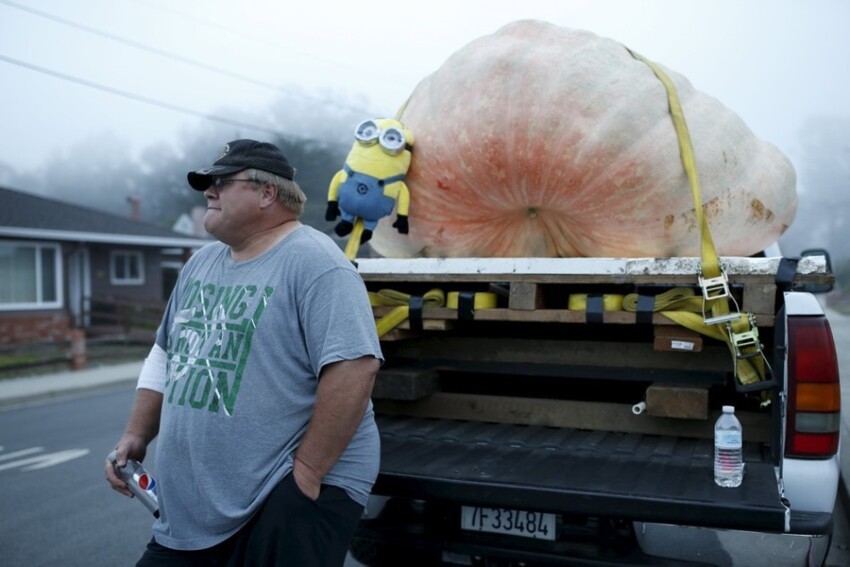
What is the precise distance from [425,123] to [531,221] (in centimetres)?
64

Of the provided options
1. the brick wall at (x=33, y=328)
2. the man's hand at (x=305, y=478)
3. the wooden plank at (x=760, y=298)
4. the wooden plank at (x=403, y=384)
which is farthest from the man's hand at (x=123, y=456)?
the brick wall at (x=33, y=328)

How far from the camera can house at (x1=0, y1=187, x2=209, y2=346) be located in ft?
65.7

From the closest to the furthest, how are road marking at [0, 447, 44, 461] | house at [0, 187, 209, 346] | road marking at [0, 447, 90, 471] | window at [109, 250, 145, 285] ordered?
road marking at [0, 447, 90, 471]
road marking at [0, 447, 44, 461]
house at [0, 187, 209, 346]
window at [109, 250, 145, 285]

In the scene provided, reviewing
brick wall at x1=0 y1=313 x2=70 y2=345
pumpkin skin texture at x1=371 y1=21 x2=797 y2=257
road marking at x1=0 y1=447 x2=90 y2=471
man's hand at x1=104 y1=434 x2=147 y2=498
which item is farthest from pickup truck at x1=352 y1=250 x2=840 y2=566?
brick wall at x1=0 y1=313 x2=70 y2=345

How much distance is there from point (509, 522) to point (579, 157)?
1.43m

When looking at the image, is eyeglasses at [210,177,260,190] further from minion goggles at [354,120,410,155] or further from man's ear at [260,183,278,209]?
minion goggles at [354,120,410,155]

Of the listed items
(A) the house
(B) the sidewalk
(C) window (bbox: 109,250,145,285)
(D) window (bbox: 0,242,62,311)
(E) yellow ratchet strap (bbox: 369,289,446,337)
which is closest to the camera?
(E) yellow ratchet strap (bbox: 369,289,446,337)

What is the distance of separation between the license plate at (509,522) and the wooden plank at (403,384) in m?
0.61

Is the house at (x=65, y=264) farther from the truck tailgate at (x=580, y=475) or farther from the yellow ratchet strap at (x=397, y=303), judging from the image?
the truck tailgate at (x=580, y=475)

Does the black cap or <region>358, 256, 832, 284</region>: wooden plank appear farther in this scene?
<region>358, 256, 832, 284</region>: wooden plank

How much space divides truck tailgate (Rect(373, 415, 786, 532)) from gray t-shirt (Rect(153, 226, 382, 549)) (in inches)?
17.8

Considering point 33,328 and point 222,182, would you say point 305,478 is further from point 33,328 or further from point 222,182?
point 33,328

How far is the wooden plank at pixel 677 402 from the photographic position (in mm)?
3154

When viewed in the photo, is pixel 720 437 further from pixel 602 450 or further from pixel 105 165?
pixel 105 165
